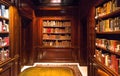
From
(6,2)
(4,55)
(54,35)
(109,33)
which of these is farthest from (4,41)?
(54,35)

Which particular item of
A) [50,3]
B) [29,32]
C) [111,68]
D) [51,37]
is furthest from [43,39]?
[111,68]

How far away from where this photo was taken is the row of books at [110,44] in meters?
3.00

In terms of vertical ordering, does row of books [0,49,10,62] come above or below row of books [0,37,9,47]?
below

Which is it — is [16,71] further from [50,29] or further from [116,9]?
[50,29]

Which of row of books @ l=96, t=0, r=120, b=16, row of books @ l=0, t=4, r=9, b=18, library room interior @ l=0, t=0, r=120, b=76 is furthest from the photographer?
library room interior @ l=0, t=0, r=120, b=76

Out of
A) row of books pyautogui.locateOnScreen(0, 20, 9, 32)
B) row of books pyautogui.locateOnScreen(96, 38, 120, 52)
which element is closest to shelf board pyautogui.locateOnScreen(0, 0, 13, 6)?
row of books pyautogui.locateOnScreen(0, 20, 9, 32)

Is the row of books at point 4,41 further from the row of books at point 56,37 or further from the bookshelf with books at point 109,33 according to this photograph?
the row of books at point 56,37

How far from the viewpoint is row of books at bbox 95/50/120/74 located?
295cm

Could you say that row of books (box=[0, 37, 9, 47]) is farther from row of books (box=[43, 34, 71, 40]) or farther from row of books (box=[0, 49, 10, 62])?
row of books (box=[43, 34, 71, 40])

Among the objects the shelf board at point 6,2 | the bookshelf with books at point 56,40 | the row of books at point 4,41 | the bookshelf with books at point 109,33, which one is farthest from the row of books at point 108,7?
the bookshelf with books at point 56,40

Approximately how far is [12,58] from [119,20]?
2.57 metres

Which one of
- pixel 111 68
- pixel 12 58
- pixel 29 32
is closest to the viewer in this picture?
pixel 111 68

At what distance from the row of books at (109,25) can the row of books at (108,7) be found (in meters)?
0.17

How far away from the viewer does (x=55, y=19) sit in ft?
27.1
